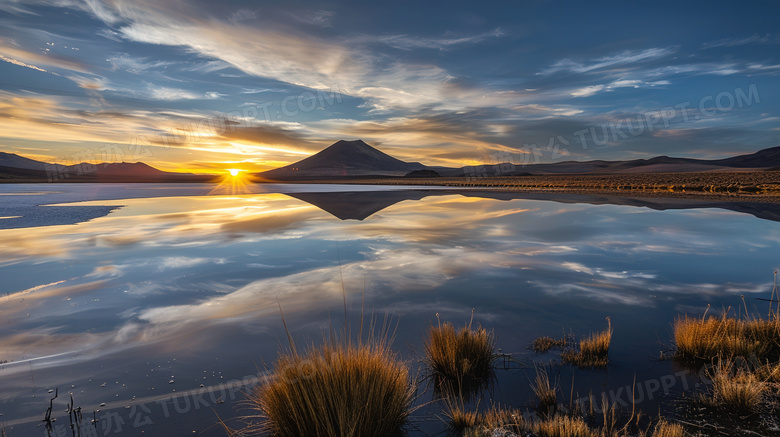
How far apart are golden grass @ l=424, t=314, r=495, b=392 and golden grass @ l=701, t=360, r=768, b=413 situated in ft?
6.26

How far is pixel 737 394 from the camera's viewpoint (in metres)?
3.53

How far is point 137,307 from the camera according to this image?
637cm

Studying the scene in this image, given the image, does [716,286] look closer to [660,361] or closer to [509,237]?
[660,361]

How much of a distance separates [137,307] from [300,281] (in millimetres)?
2601

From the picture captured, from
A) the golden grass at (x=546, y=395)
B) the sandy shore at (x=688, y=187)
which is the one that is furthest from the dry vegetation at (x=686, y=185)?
the golden grass at (x=546, y=395)

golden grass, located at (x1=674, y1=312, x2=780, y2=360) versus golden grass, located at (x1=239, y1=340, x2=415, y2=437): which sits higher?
golden grass, located at (x1=239, y1=340, x2=415, y2=437)

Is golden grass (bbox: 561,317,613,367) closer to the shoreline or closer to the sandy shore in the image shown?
the shoreline

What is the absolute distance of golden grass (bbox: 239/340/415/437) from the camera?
3049 millimetres

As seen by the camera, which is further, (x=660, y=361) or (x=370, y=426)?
(x=660, y=361)

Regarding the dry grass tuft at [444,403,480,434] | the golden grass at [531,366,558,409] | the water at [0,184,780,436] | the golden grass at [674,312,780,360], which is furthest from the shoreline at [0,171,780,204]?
the dry grass tuft at [444,403,480,434]

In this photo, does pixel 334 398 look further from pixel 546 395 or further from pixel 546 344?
pixel 546 344

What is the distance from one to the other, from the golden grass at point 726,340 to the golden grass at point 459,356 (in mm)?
2139

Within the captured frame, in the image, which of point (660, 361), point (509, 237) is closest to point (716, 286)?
point (660, 361)

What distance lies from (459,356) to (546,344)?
126 cm
